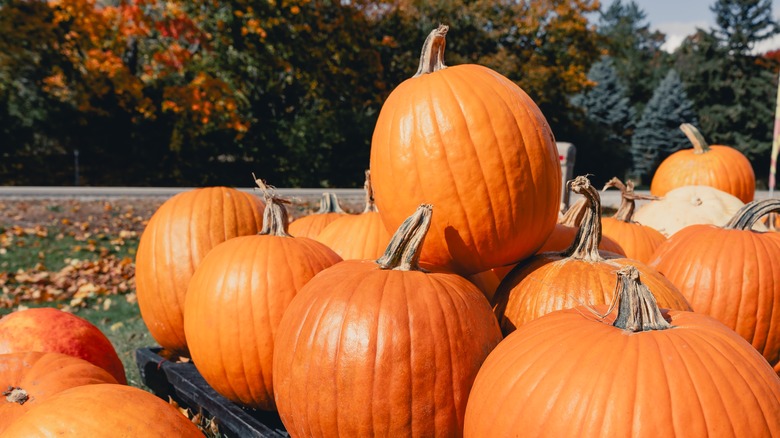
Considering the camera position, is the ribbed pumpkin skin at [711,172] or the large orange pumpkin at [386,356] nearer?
the large orange pumpkin at [386,356]

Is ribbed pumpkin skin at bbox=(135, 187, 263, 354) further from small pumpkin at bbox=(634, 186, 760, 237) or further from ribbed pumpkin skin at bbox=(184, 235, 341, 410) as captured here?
small pumpkin at bbox=(634, 186, 760, 237)

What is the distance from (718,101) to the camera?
96.8ft

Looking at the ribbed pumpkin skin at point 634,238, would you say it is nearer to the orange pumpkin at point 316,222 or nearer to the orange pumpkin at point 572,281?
the orange pumpkin at point 572,281

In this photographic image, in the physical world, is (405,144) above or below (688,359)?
above

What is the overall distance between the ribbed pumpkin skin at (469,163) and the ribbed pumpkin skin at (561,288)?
0.13 metres

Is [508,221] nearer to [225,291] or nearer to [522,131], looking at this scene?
[522,131]

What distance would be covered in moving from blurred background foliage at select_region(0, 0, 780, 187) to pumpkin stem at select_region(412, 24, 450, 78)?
974cm

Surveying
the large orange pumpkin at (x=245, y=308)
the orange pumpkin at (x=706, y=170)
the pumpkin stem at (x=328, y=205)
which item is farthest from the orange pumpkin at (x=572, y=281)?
the orange pumpkin at (x=706, y=170)

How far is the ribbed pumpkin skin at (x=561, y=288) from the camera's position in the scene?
2082 millimetres

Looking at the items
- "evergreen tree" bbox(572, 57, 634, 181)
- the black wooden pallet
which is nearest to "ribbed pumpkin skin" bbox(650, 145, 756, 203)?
the black wooden pallet

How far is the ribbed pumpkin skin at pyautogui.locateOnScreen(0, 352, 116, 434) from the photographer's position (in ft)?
6.67

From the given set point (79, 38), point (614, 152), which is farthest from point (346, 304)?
point (614, 152)

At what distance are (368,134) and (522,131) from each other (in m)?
14.1

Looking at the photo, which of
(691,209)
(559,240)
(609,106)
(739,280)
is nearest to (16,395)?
(559,240)
